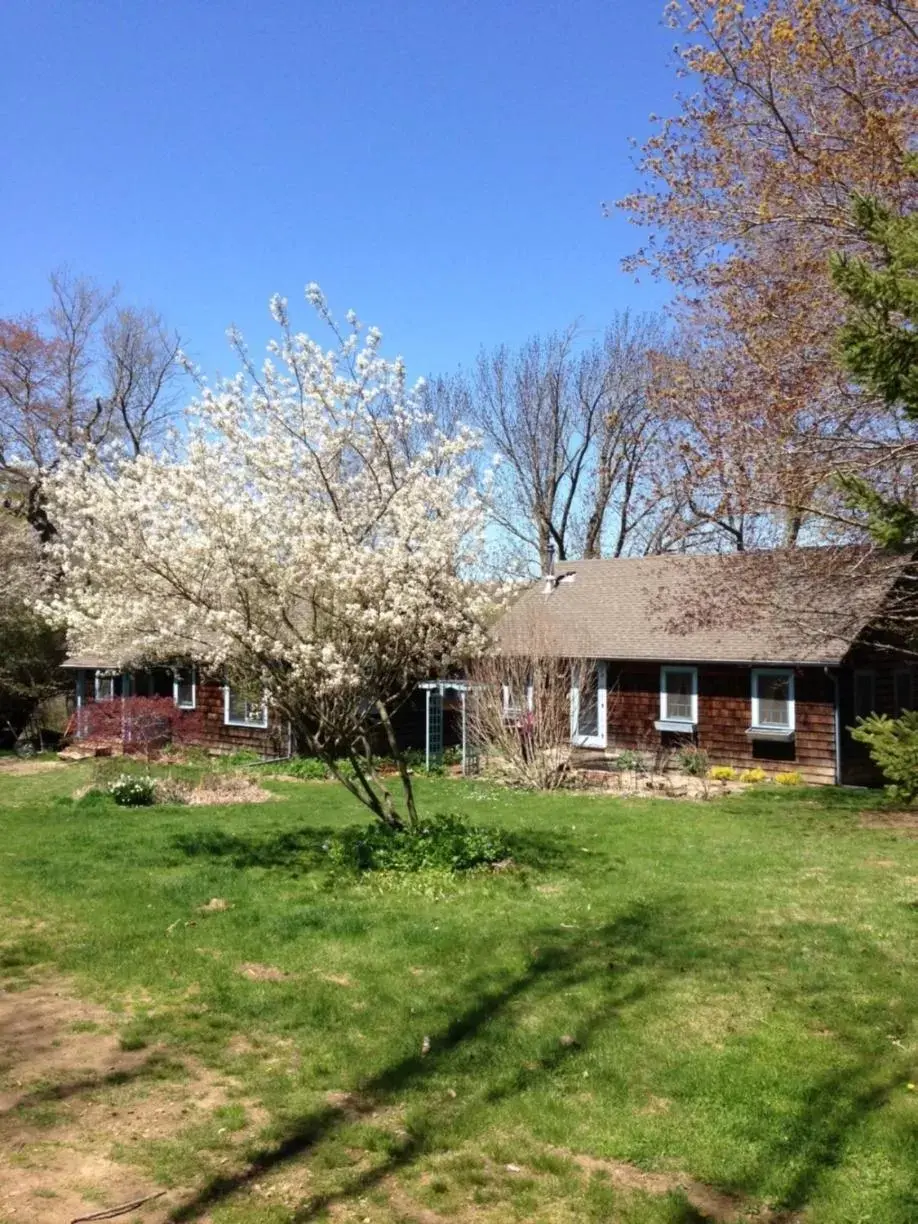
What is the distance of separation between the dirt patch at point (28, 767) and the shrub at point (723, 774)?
14010 millimetres

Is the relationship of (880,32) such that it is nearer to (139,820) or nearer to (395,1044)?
(395,1044)

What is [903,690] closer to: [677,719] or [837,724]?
[837,724]

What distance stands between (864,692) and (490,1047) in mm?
14772

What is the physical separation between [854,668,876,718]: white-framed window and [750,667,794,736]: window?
113 cm

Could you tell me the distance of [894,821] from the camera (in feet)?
44.0

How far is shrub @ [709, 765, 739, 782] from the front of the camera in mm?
17938

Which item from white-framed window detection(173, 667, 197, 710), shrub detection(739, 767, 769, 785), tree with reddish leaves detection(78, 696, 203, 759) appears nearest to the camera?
shrub detection(739, 767, 769, 785)

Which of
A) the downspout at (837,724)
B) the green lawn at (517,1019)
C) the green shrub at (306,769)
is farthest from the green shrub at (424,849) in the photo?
the downspout at (837,724)

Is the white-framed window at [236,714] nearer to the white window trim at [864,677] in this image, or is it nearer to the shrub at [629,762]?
the shrub at [629,762]

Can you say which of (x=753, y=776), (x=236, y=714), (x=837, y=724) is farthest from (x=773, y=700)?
(x=236, y=714)

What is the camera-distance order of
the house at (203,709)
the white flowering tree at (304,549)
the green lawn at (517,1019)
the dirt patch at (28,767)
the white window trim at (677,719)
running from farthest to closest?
the house at (203,709)
the dirt patch at (28,767)
the white window trim at (677,719)
the white flowering tree at (304,549)
the green lawn at (517,1019)

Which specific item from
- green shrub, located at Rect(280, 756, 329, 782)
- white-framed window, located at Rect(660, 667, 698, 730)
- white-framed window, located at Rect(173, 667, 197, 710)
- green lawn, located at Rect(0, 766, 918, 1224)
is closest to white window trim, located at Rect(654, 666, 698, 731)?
white-framed window, located at Rect(660, 667, 698, 730)

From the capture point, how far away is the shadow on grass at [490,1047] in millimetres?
3758

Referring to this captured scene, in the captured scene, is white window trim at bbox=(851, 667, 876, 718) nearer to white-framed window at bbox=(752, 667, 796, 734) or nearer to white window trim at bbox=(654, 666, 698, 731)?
white-framed window at bbox=(752, 667, 796, 734)
